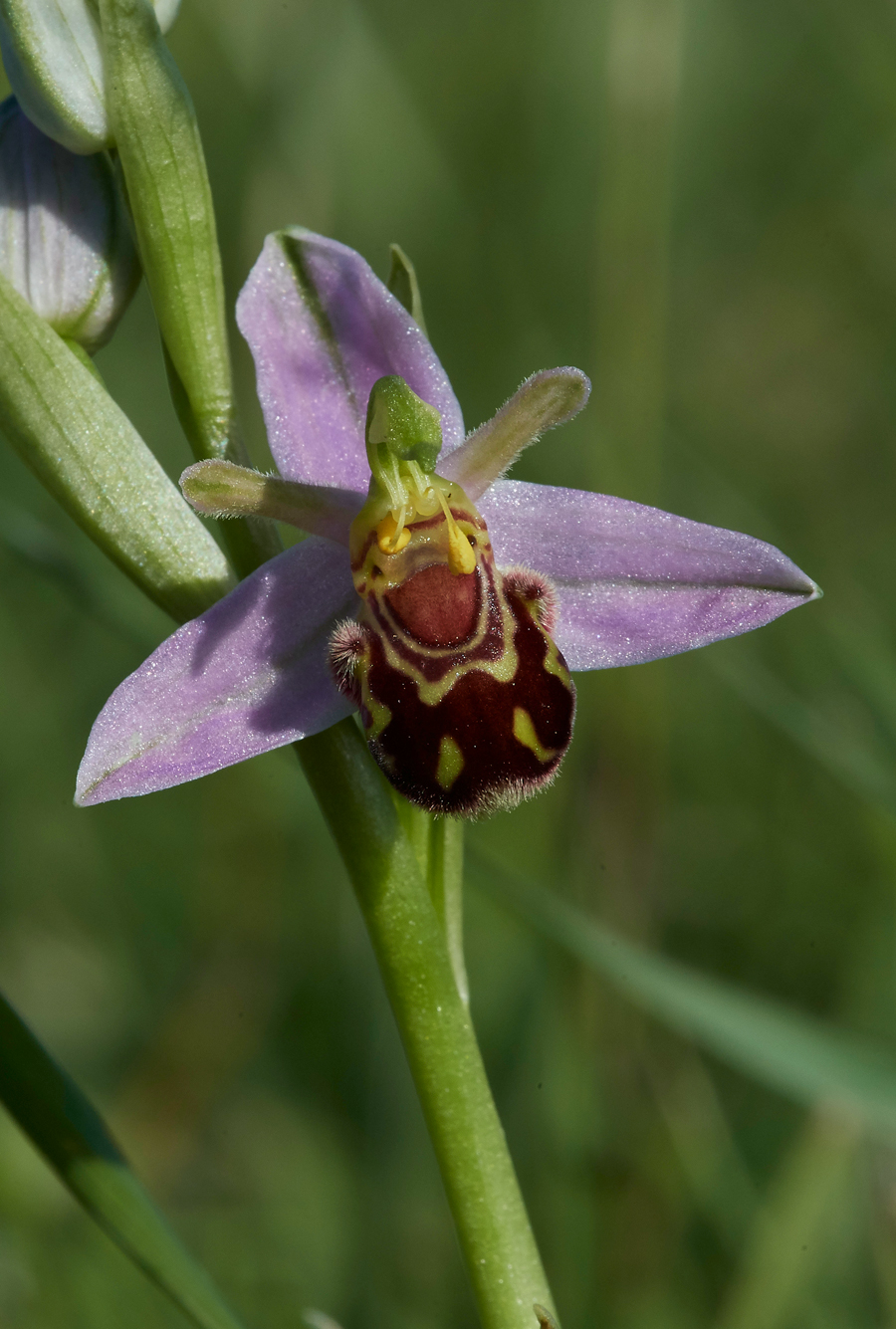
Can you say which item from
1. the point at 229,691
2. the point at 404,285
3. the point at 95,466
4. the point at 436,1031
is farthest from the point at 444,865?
the point at 404,285

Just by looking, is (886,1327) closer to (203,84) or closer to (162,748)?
(162,748)

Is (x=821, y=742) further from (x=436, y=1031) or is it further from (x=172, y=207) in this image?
(x=172, y=207)

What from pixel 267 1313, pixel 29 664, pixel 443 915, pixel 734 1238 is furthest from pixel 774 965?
pixel 29 664

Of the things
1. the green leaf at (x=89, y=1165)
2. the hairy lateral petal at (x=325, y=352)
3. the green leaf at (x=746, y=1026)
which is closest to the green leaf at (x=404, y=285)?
the hairy lateral petal at (x=325, y=352)

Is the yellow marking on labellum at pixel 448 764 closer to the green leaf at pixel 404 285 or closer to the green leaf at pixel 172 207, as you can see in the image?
the green leaf at pixel 172 207

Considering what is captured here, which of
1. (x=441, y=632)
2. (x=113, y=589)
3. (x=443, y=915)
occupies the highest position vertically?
(x=441, y=632)

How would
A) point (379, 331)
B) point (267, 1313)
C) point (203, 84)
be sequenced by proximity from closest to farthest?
point (379, 331) < point (267, 1313) < point (203, 84)
